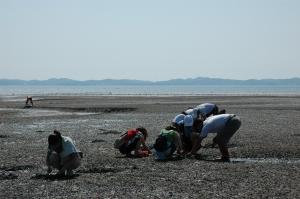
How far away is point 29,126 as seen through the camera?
33.1 metres

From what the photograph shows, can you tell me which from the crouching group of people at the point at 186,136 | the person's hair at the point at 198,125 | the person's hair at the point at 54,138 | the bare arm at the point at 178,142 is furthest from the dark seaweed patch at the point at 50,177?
the person's hair at the point at 198,125

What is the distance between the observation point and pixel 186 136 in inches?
723

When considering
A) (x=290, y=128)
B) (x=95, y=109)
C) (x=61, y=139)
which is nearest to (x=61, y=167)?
(x=61, y=139)

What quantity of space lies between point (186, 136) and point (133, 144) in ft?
5.89

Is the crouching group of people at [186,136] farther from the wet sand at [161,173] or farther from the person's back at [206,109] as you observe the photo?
the wet sand at [161,173]

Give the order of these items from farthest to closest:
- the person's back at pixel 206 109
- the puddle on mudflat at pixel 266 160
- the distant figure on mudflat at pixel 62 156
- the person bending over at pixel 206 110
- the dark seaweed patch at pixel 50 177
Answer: the person's back at pixel 206 109
the person bending over at pixel 206 110
the puddle on mudflat at pixel 266 160
the distant figure on mudflat at pixel 62 156
the dark seaweed patch at pixel 50 177

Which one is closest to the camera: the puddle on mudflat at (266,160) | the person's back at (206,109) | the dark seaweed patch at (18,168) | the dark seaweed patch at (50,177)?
the dark seaweed patch at (50,177)

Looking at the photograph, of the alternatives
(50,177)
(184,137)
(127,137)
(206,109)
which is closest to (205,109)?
(206,109)

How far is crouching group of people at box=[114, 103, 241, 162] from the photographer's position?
675 inches

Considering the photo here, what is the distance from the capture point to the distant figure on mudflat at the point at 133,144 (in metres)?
18.0

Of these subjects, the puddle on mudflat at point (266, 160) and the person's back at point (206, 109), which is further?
the person's back at point (206, 109)

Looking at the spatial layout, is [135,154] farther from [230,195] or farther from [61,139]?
[230,195]

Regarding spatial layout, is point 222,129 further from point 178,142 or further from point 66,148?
point 66,148

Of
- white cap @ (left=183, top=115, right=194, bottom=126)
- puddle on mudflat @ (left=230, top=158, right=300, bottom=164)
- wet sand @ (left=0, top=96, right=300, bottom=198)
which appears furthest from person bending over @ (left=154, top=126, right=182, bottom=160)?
puddle on mudflat @ (left=230, top=158, right=300, bottom=164)
